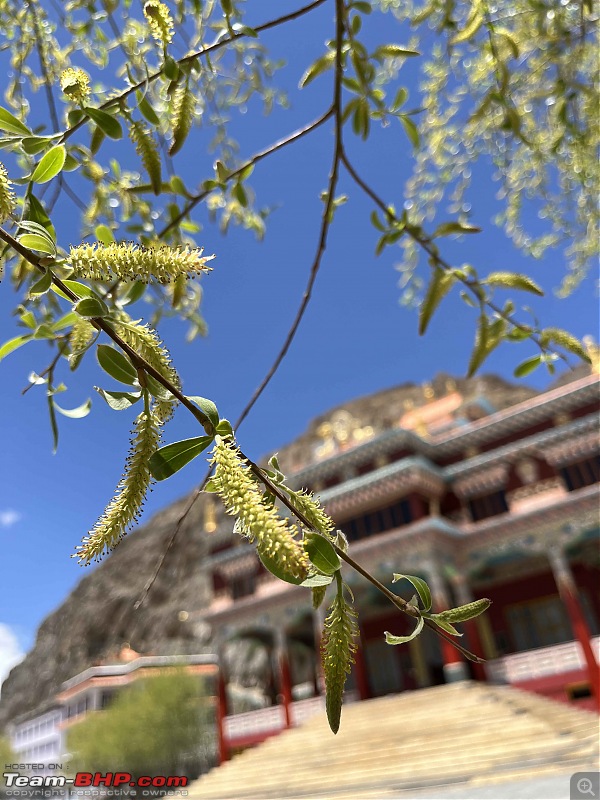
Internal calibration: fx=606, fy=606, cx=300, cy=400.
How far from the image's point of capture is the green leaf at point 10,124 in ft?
2.68

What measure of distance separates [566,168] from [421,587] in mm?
6565

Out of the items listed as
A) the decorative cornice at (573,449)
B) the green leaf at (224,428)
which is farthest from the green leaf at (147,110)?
the decorative cornice at (573,449)

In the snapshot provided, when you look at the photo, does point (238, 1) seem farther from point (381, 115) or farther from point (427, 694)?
point (427, 694)

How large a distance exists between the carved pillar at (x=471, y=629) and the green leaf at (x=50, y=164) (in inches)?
533

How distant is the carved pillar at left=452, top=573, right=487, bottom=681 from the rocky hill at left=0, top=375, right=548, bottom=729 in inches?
1260

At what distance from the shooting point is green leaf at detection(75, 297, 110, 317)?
2.11ft

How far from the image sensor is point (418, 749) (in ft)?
31.8

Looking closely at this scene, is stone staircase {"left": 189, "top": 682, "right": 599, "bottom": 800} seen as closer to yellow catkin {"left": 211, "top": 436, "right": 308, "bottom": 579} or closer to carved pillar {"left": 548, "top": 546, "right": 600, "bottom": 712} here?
carved pillar {"left": 548, "top": 546, "right": 600, "bottom": 712}

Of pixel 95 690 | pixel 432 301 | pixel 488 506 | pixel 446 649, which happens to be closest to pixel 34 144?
pixel 432 301

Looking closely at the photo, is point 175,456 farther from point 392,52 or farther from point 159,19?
point 392,52

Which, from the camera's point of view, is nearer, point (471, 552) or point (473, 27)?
point (473, 27)

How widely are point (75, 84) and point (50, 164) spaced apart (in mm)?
205

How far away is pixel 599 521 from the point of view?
41.4 feet

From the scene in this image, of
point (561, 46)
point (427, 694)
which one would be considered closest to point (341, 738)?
point (427, 694)
